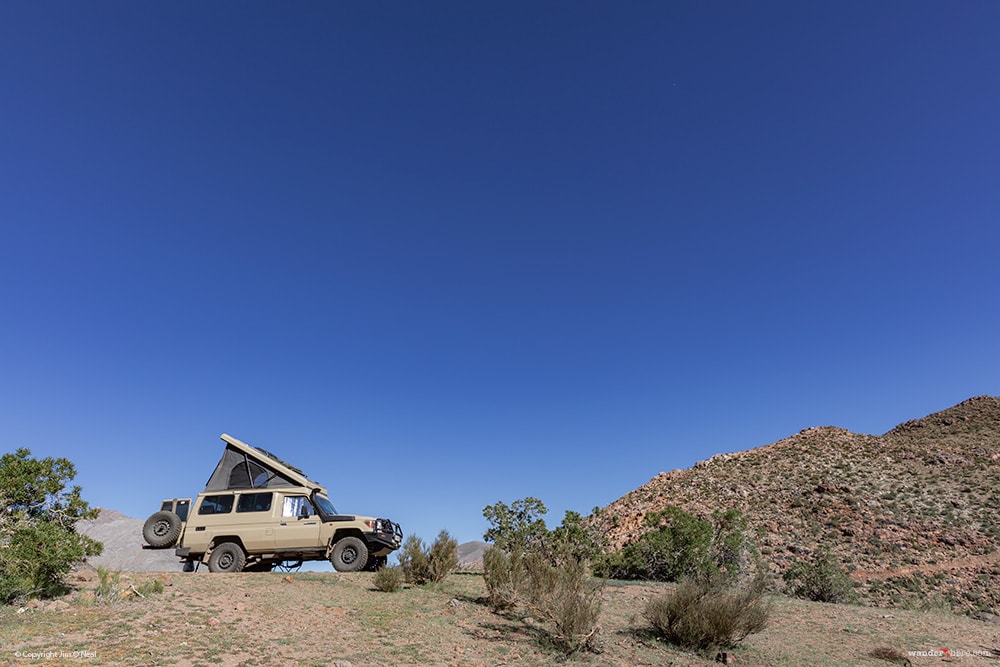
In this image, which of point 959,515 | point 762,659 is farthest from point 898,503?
point 762,659

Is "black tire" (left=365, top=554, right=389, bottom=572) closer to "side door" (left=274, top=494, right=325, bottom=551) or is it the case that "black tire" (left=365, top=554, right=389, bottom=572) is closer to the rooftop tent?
"side door" (left=274, top=494, right=325, bottom=551)

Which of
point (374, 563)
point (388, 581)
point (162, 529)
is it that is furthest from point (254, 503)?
point (388, 581)

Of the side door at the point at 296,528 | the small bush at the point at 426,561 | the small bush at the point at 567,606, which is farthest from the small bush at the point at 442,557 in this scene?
the small bush at the point at 567,606

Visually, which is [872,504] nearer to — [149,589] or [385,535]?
[385,535]

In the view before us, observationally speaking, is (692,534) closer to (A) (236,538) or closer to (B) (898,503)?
(A) (236,538)

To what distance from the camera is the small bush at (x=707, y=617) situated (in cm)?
916

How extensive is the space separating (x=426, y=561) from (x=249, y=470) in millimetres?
6615

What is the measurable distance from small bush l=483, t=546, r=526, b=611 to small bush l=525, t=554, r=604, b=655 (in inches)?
26.5

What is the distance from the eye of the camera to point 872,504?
33219 millimetres

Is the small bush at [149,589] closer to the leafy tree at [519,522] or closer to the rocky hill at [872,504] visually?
the leafy tree at [519,522]

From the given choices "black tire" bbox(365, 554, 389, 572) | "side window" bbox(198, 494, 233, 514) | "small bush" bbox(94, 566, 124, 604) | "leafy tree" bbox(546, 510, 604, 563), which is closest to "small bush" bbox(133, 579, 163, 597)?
"small bush" bbox(94, 566, 124, 604)

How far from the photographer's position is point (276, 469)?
16422 millimetres

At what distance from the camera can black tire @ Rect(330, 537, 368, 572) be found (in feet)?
49.6

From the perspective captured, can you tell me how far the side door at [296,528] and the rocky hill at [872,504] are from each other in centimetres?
2066
